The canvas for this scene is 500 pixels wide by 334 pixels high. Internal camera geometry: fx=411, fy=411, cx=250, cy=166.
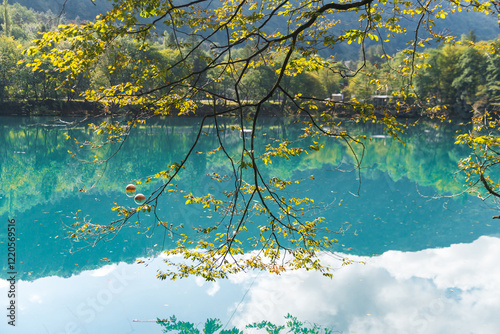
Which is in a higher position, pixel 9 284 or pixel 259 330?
pixel 259 330

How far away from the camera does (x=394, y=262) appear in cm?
1120

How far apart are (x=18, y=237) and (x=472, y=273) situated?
12.7 meters

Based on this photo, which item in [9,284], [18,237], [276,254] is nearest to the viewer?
[276,254]

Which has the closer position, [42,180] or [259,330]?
[259,330]

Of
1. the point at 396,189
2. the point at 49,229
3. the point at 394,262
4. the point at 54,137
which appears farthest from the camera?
the point at 54,137

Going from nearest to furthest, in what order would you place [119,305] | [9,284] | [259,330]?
[259,330] → [119,305] → [9,284]

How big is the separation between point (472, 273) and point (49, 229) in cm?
1227

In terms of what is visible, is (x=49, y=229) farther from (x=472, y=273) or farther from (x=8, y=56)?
(x=8, y=56)

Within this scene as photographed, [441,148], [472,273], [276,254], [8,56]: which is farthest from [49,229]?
[8,56]

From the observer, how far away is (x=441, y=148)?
36688 mm

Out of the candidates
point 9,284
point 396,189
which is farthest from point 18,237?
point 396,189

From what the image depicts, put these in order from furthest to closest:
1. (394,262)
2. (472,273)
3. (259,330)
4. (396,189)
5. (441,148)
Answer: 1. (441,148)
2. (396,189)
3. (394,262)
4. (472,273)
5. (259,330)

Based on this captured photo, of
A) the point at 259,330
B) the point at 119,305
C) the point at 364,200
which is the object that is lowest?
the point at 119,305

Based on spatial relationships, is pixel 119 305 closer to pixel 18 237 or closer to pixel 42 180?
pixel 18 237
